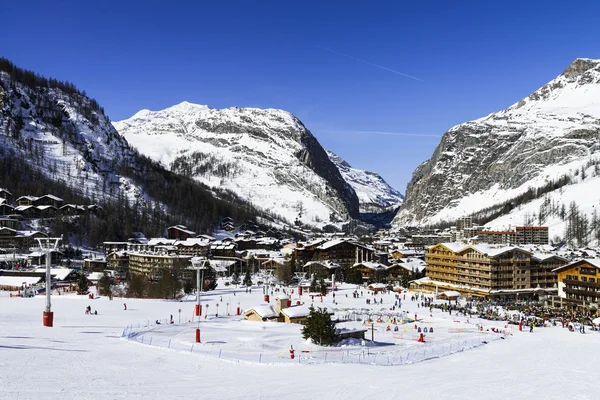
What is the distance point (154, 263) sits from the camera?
94.8 meters

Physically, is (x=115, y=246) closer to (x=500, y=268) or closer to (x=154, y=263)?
(x=154, y=263)

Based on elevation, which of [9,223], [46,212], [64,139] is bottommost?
[9,223]

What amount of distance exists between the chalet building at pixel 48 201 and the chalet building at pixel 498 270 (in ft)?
264

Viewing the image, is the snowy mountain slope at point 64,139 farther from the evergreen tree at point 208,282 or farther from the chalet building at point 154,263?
the evergreen tree at point 208,282

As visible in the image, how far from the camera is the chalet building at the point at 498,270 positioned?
75.3 metres

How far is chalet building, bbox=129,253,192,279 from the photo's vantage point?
9069cm

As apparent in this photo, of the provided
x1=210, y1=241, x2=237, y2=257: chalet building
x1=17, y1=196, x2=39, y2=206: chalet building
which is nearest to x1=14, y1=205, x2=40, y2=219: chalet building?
x1=17, y1=196, x2=39, y2=206: chalet building

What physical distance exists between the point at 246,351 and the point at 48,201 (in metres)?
103

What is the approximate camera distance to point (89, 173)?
155 meters

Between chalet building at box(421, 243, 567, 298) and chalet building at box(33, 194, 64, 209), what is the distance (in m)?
80.6

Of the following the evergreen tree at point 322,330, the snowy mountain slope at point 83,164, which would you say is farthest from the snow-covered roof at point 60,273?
the evergreen tree at point 322,330

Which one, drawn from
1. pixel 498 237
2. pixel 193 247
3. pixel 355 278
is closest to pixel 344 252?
pixel 355 278

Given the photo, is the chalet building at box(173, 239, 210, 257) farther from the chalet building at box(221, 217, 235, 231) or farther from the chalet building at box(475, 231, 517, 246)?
the chalet building at box(475, 231, 517, 246)

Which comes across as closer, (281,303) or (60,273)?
(281,303)
